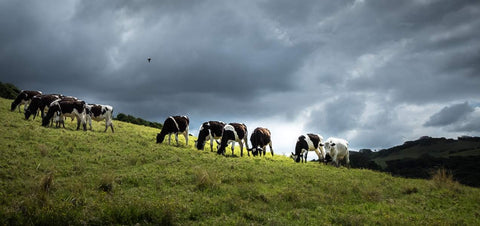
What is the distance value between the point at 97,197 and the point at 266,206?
630 centimetres

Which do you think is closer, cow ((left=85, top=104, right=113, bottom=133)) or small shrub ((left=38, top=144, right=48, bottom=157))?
small shrub ((left=38, top=144, right=48, bottom=157))

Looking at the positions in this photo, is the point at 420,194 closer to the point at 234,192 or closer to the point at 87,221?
the point at 234,192

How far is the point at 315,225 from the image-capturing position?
11070mm

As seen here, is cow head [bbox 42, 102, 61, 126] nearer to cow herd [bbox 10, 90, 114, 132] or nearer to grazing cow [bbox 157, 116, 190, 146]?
cow herd [bbox 10, 90, 114, 132]

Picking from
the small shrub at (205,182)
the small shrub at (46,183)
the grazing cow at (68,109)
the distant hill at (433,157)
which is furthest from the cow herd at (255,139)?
the distant hill at (433,157)

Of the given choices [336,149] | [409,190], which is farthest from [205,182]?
[336,149]

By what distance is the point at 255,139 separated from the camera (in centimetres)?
3069

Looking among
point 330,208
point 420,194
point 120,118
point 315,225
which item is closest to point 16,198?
point 315,225

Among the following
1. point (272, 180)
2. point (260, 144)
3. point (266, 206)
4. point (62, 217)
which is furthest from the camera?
point (260, 144)

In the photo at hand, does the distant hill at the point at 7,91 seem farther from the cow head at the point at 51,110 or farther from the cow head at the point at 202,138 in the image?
the cow head at the point at 202,138

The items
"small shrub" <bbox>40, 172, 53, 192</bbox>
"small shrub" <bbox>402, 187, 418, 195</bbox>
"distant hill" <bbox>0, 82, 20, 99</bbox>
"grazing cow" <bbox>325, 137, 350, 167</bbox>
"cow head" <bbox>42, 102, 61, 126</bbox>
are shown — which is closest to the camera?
"small shrub" <bbox>40, 172, 53, 192</bbox>

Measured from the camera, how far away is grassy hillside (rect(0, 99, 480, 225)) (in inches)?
420

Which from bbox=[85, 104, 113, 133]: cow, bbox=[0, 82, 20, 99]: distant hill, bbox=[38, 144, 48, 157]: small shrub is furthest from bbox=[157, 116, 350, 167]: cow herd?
bbox=[0, 82, 20, 99]: distant hill

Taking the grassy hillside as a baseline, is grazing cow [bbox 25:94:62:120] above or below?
above
